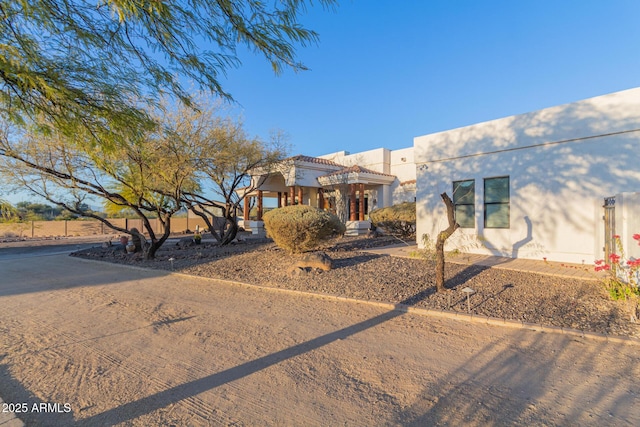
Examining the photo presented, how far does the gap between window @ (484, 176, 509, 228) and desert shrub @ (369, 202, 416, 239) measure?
5.27 m

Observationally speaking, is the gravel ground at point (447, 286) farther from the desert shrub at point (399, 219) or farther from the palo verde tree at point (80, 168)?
→ the desert shrub at point (399, 219)

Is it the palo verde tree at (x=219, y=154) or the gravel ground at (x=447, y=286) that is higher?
the palo verde tree at (x=219, y=154)

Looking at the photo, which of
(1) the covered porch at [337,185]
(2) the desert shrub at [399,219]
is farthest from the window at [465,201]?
(1) the covered porch at [337,185]

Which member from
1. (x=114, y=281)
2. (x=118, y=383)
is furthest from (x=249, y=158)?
(x=118, y=383)

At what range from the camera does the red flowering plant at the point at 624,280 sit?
16.6 ft

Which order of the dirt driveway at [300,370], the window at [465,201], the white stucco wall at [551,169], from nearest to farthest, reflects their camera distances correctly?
the dirt driveway at [300,370] < the white stucco wall at [551,169] < the window at [465,201]

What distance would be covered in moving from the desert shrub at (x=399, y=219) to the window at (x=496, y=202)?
17.3ft

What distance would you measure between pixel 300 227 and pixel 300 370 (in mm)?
6316

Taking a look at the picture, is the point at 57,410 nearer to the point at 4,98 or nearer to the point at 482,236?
the point at 4,98

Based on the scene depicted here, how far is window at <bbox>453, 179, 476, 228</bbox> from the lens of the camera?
35.8 ft

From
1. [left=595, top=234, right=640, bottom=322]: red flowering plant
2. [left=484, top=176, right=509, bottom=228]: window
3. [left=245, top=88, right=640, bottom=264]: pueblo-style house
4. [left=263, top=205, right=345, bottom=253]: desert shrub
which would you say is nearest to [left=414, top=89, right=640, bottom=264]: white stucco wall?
[left=245, top=88, right=640, bottom=264]: pueblo-style house

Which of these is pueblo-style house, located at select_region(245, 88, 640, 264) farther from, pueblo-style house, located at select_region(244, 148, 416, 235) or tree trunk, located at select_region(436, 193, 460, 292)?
pueblo-style house, located at select_region(244, 148, 416, 235)

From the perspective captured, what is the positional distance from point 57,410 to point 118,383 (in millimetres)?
496

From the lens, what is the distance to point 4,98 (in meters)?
3.11
